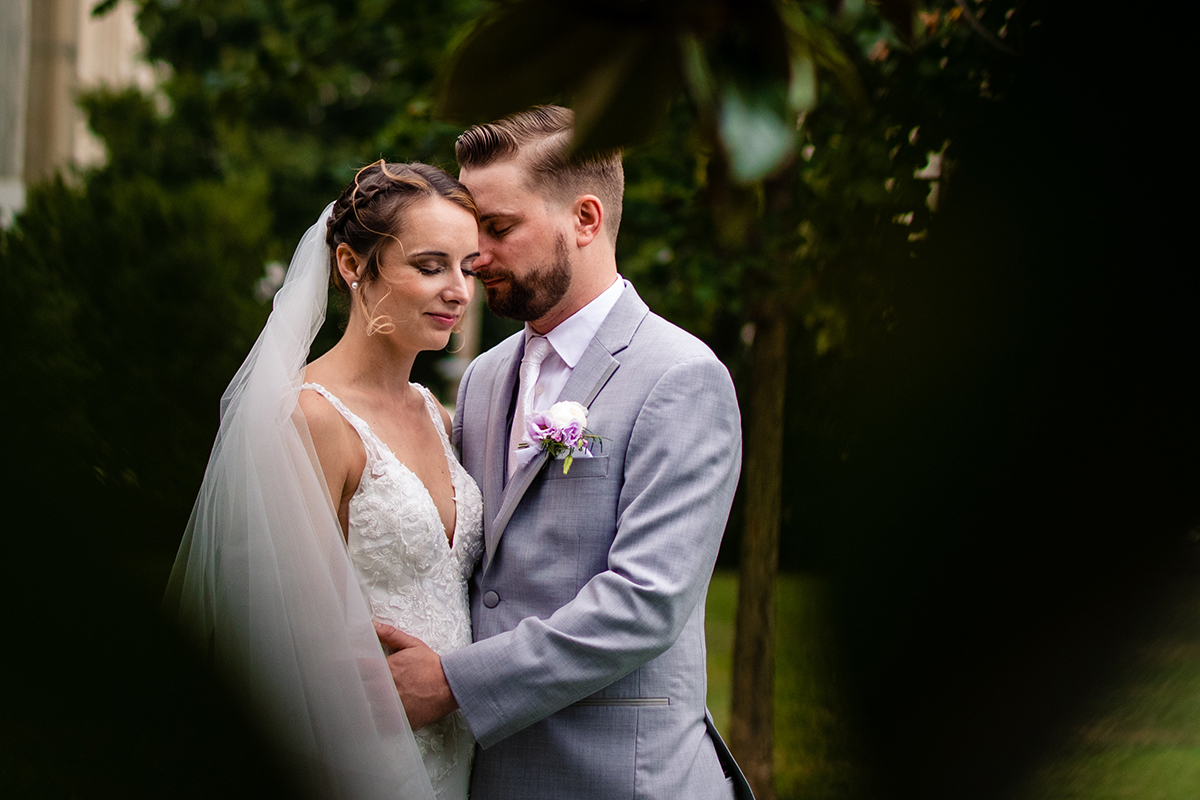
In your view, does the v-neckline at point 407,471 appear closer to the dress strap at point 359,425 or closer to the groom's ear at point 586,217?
the dress strap at point 359,425

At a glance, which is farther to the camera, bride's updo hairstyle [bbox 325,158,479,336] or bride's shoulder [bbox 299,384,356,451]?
bride's updo hairstyle [bbox 325,158,479,336]

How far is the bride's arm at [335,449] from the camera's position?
2152mm

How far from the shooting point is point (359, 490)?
221 centimetres

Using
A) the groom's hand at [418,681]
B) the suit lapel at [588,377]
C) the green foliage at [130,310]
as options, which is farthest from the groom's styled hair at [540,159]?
the groom's hand at [418,681]

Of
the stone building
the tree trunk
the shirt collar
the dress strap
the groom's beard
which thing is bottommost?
the tree trunk

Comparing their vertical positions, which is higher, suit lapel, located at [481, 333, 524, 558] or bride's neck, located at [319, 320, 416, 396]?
bride's neck, located at [319, 320, 416, 396]

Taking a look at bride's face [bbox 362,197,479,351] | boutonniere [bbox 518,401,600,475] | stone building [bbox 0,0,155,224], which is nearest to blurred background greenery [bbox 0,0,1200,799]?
stone building [bbox 0,0,155,224]

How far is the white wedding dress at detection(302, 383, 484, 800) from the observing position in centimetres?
219

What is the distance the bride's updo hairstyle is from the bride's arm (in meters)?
0.24

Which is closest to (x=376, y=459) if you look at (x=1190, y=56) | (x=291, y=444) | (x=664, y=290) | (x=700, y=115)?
(x=291, y=444)

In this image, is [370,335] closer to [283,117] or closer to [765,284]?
[765,284]

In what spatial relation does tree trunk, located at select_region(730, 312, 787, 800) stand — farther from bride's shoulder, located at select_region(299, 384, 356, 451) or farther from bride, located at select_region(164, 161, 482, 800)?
bride's shoulder, located at select_region(299, 384, 356, 451)

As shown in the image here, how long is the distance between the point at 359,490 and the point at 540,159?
34.9 inches

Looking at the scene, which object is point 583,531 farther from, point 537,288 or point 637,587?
point 537,288
